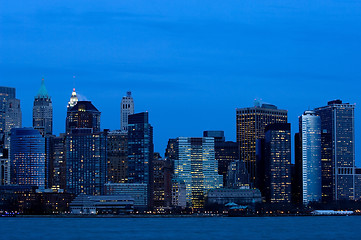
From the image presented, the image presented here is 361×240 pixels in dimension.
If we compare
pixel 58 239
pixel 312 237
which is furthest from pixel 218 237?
pixel 58 239

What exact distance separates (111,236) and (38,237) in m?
10.6

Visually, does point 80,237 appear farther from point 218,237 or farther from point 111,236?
point 218,237

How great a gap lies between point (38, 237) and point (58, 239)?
215 inches

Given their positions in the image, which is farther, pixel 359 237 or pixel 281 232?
pixel 281 232

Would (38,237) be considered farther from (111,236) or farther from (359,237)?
(359,237)

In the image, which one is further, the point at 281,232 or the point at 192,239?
the point at 281,232

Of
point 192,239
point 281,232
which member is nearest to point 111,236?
point 192,239

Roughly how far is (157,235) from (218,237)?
10.7 meters

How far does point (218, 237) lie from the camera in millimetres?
121125

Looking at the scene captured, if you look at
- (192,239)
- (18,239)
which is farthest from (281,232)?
(18,239)

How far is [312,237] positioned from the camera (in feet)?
399

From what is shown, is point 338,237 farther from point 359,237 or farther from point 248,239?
point 248,239

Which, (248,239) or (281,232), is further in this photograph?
(281,232)

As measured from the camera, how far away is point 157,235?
126938mm
